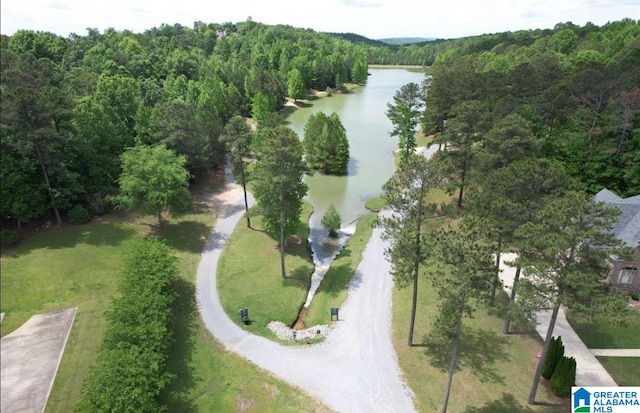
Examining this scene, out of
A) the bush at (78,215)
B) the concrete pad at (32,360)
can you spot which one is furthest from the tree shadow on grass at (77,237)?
the concrete pad at (32,360)

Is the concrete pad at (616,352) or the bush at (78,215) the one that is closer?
the concrete pad at (616,352)

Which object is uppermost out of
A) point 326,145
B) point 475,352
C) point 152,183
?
point 152,183

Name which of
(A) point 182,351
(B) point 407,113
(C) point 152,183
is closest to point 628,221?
(B) point 407,113

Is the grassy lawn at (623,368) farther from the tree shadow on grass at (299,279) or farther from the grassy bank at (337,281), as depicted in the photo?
the tree shadow on grass at (299,279)

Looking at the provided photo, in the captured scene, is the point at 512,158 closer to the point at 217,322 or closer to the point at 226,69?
the point at 217,322

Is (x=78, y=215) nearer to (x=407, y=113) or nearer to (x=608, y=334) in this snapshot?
(x=407, y=113)
